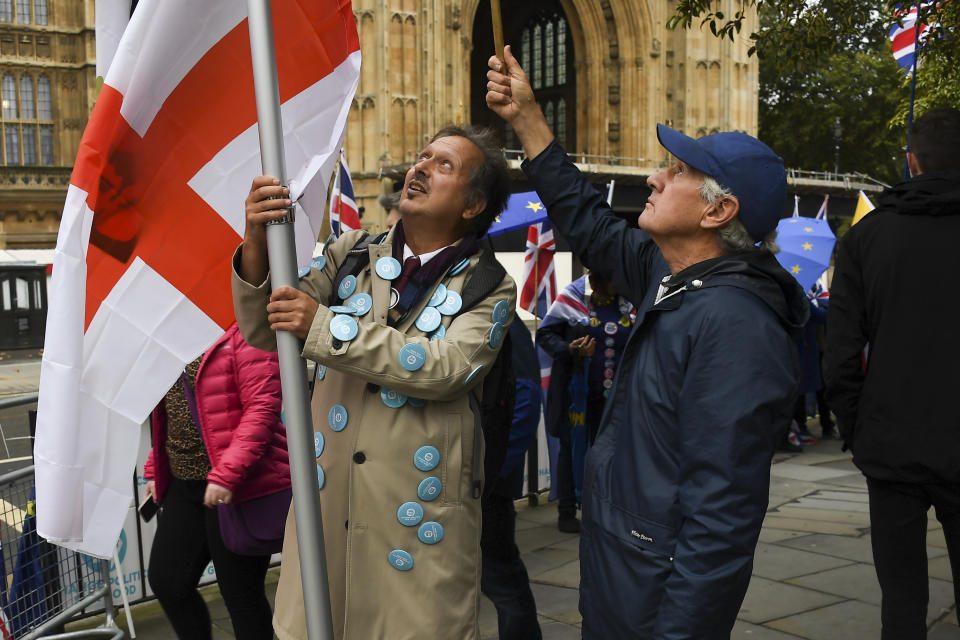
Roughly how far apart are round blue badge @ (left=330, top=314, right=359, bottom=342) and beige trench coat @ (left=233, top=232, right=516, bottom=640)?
7.0 inches

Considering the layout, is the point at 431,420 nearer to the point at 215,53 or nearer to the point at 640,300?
the point at 640,300

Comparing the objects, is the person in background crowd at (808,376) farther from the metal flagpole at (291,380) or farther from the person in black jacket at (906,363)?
the metal flagpole at (291,380)

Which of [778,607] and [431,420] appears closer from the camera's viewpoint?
[431,420]

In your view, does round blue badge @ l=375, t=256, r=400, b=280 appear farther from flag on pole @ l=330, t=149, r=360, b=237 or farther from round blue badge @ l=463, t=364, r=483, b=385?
flag on pole @ l=330, t=149, r=360, b=237

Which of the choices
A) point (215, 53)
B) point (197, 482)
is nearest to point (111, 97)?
point (215, 53)

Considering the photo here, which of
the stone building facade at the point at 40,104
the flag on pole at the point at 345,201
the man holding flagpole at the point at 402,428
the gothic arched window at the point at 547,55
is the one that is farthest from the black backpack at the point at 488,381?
the gothic arched window at the point at 547,55

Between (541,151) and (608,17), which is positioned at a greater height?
(608,17)

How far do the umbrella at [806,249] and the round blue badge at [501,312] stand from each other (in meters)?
7.16

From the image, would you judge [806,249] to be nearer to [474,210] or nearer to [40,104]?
[474,210]

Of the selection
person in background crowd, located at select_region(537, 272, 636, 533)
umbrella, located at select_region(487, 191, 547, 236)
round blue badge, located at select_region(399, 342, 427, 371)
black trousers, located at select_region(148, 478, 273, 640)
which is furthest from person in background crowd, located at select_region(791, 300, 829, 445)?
round blue badge, located at select_region(399, 342, 427, 371)

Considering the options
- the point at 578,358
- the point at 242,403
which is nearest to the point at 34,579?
the point at 242,403

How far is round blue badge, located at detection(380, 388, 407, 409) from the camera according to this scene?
7.57ft

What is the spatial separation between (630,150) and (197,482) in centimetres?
3186

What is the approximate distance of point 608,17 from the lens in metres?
33.8
